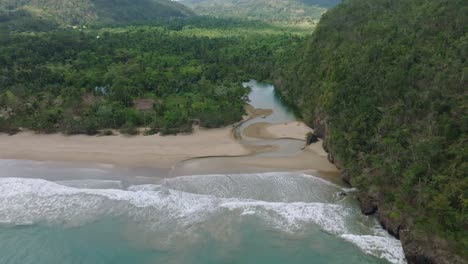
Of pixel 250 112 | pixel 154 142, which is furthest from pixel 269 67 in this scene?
pixel 154 142

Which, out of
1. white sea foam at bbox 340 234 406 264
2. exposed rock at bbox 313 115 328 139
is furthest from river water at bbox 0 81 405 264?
exposed rock at bbox 313 115 328 139

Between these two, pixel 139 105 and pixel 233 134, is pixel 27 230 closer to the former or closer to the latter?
pixel 233 134

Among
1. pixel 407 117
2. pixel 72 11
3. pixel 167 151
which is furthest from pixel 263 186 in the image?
pixel 72 11

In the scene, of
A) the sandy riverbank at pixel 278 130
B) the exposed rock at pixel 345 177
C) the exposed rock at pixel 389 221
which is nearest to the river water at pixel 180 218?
the exposed rock at pixel 389 221

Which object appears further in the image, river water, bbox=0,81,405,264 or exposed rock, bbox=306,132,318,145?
exposed rock, bbox=306,132,318,145

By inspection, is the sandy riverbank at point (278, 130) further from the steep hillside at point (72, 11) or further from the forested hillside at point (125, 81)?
the steep hillside at point (72, 11)

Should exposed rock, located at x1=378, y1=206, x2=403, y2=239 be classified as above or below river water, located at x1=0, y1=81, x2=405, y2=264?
above

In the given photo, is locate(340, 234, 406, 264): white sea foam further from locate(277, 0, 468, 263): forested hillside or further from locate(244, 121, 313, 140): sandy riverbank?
locate(244, 121, 313, 140): sandy riverbank
